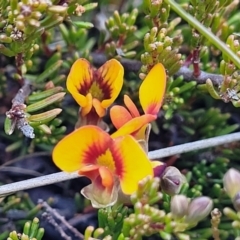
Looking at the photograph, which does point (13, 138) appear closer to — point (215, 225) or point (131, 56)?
point (131, 56)

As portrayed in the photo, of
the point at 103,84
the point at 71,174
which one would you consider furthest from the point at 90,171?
the point at 103,84

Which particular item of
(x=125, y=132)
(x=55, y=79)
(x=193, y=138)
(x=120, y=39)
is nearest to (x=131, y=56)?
(x=120, y=39)

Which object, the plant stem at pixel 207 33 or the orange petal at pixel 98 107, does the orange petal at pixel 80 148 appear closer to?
the orange petal at pixel 98 107

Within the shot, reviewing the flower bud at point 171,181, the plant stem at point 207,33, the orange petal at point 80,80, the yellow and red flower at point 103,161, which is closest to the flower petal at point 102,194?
the yellow and red flower at point 103,161

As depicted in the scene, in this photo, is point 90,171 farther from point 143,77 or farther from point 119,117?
point 143,77

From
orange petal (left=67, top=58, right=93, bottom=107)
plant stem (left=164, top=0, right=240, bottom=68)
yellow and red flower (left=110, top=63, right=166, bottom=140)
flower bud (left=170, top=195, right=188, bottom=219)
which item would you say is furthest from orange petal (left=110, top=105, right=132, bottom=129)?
plant stem (left=164, top=0, right=240, bottom=68)

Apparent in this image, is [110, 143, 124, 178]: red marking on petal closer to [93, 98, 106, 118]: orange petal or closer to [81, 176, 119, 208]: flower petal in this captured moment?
[81, 176, 119, 208]: flower petal
